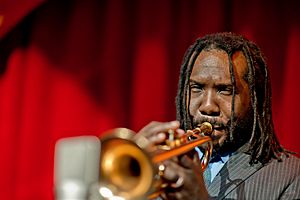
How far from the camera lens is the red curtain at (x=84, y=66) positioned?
2.94 meters

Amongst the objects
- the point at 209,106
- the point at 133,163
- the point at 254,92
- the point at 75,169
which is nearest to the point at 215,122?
the point at 209,106

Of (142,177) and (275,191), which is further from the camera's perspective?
(275,191)

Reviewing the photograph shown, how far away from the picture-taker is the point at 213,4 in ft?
9.59

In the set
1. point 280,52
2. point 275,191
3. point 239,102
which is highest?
point 280,52

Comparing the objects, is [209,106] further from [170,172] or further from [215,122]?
[170,172]

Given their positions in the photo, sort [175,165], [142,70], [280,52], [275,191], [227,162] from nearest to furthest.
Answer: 1. [175,165]
2. [275,191]
3. [227,162]
4. [280,52]
5. [142,70]

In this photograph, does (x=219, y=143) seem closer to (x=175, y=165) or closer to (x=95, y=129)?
(x=175, y=165)

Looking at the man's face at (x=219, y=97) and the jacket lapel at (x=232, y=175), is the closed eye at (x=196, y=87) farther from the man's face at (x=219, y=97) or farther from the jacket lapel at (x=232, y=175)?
the jacket lapel at (x=232, y=175)

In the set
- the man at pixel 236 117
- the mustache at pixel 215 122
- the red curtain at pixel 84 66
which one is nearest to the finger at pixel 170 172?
the man at pixel 236 117

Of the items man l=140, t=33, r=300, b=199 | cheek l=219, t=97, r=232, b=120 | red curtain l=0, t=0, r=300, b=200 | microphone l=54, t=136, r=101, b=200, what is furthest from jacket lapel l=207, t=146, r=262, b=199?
red curtain l=0, t=0, r=300, b=200

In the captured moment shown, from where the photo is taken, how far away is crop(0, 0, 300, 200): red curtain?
2939 mm

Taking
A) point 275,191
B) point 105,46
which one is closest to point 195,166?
point 275,191

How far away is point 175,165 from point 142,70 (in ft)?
4.59

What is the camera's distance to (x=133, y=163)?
167 cm
